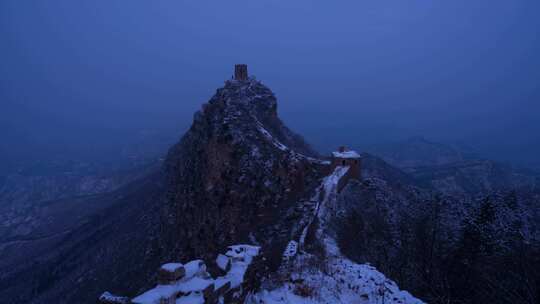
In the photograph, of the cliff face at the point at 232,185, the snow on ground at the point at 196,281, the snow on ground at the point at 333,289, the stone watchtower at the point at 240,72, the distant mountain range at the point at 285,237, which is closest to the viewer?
the snow on ground at the point at 196,281

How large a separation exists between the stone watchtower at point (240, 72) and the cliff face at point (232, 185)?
1281cm

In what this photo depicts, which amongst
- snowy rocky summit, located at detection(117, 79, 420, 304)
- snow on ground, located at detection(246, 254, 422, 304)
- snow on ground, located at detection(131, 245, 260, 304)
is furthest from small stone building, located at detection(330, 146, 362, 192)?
snow on ground, located at detection(131, 245, 260, 304)

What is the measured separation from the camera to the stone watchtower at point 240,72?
216ft

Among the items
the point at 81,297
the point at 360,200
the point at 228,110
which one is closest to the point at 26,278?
the point at 81,297

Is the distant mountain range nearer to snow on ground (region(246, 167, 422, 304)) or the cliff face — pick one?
snow on ground (region(246, 167, 422, 304))

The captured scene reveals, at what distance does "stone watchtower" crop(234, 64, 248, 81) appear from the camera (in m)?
65.8

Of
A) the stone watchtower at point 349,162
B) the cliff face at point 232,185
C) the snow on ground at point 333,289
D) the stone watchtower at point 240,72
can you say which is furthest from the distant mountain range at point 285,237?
the stone watchtower at point 240,72

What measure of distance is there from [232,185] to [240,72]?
111 ft

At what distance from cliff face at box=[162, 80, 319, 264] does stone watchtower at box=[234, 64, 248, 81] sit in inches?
505

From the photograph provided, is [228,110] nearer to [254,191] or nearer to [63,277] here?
[254,191]

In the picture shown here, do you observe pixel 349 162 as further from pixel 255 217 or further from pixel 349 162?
pixel 255 217

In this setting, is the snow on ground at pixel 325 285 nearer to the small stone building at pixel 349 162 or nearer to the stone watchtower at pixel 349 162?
the small stone building at pixel 349 162

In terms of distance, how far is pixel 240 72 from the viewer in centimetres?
6600

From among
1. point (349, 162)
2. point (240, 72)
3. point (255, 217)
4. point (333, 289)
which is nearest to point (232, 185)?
point (255, 217)
